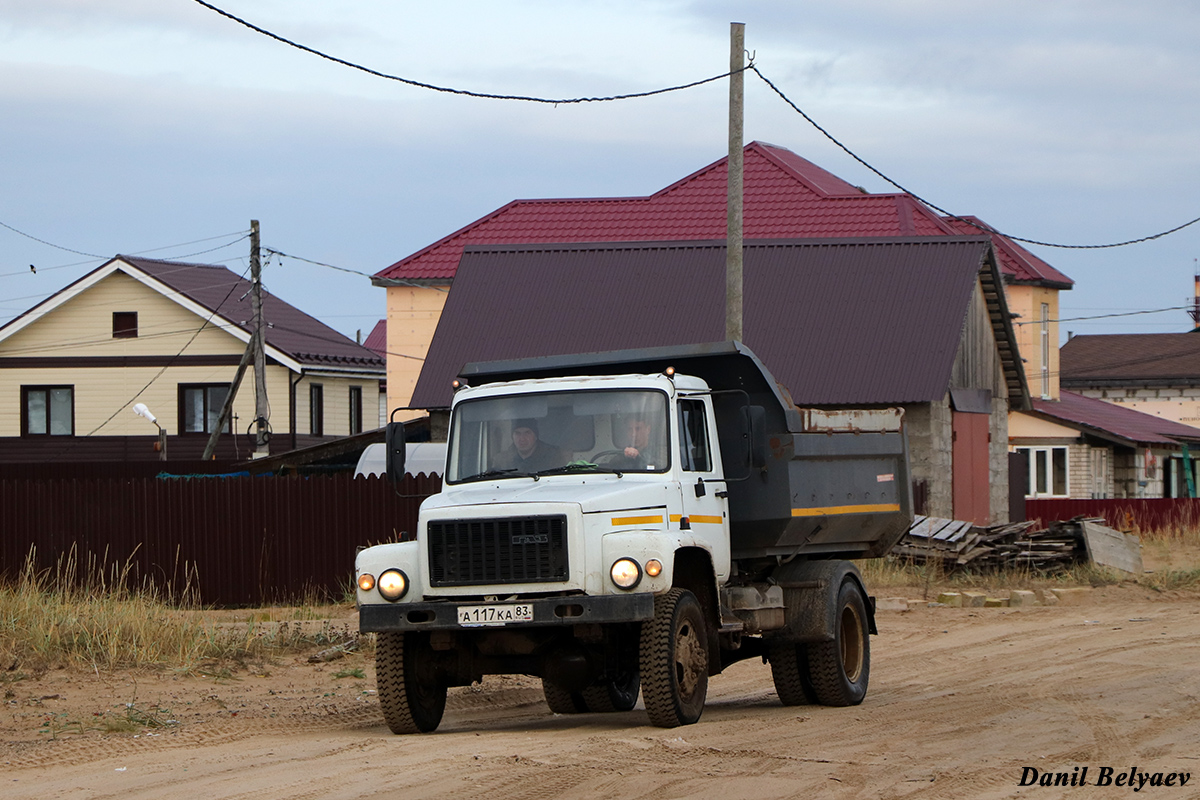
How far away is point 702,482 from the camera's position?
36.8 feet

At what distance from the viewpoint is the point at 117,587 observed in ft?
66.5

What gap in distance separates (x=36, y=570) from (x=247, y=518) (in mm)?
2793

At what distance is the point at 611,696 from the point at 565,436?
8.56ft

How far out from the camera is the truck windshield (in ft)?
36.2

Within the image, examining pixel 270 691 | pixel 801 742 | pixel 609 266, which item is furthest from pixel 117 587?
pixel 609 266

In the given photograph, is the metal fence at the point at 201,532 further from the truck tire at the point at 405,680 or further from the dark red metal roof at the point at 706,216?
the dark red metal roof at the point at 706,216

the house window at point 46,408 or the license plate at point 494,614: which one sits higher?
the house window at point 46,408

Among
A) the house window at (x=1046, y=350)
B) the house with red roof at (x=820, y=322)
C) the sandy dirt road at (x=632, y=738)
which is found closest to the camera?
the sandy dirt road at (x=632, y=738)

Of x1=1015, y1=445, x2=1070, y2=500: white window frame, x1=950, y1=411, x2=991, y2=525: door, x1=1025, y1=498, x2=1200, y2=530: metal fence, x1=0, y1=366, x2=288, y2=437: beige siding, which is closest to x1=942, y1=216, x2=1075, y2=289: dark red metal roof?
x1=1015, y1=445, x2=1070, y2=500: white window frame

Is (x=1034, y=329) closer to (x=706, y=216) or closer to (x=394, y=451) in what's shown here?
(x=706, y=216)

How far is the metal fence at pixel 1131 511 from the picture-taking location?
1432 inches

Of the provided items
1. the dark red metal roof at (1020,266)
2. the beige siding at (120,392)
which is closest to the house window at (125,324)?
the beige siding at (120,392)

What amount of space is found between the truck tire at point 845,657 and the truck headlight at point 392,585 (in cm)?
335

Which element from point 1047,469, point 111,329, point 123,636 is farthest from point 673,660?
point 111,329
